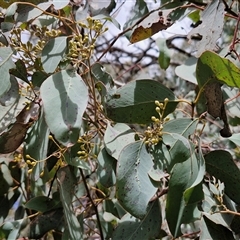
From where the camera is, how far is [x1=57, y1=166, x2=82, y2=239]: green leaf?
111 centimetres

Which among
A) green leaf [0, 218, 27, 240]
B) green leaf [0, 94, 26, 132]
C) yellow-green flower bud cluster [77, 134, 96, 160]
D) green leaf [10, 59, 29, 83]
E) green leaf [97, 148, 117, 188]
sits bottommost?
green leaf [0, 218, 27, 240]

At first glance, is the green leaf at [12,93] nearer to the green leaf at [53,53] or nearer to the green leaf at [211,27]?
the green leaf at [53,53]

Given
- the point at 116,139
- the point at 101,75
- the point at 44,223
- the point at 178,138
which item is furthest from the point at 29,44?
the point at 44,223

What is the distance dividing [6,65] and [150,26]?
1.16 feet

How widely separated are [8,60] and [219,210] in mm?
556

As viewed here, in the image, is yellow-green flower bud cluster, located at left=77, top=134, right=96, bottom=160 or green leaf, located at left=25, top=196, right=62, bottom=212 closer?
yellow-green flower bud cluster, located at left=77, top=134, right=96, bottom=160

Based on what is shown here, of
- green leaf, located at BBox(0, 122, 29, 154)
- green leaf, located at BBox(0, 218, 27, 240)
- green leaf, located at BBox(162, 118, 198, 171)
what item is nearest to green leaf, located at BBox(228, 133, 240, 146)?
green leaf, located at BBox(162, 118, 198, 171)

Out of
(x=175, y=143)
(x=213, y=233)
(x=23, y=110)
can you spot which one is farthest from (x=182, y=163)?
(x=23, y=110)

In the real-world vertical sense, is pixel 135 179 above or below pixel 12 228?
above

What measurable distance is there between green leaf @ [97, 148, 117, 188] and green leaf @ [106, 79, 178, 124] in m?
0.08

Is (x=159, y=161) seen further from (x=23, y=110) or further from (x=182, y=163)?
(x=23, y=110)

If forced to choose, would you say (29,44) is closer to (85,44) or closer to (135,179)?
(85,44)

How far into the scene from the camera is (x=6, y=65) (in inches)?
Answer: 41.1

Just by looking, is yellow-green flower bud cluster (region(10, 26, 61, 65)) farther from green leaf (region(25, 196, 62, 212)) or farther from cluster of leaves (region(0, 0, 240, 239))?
green leaf (region(25, 196, 62, 212))
